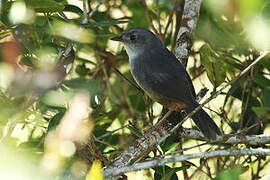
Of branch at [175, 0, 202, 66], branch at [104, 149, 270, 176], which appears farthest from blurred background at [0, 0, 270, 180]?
branch at [175, 0, 202, 66]

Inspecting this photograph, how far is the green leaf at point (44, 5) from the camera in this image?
2244 mm

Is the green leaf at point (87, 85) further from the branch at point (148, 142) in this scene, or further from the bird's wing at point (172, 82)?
the bird's wing at point (172, 82)

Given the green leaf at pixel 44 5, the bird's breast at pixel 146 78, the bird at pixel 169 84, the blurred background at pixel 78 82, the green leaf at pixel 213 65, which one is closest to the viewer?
the blurred background at pixel 78 82

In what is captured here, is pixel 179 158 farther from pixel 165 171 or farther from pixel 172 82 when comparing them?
pixel 172 82

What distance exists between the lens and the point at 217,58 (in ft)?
8.39

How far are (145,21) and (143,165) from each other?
2575mm

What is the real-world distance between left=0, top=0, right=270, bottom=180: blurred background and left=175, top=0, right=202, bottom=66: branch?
24 cm

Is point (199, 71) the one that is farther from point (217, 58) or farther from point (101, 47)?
point (217, 58)

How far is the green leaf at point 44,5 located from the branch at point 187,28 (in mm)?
1629

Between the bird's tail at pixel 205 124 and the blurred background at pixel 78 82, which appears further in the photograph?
the bird's tail at pixel 205 124

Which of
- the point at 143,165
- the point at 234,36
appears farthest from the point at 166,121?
the point at 143,165

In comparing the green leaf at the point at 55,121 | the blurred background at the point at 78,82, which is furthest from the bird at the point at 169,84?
the green leaf at the point at 55,121

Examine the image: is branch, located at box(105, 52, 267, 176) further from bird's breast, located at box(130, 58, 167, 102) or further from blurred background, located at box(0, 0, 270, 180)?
bird's breast, located at box(130, 58, 167, 102)

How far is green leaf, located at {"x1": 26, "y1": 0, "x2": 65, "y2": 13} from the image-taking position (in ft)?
7.36
